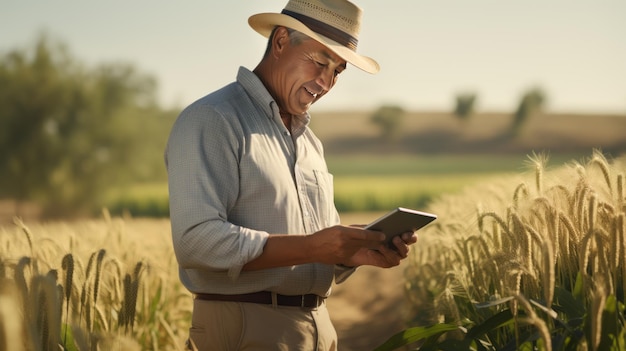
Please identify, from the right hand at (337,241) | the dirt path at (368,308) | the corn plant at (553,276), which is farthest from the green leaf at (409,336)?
the dirt path at (368,308)

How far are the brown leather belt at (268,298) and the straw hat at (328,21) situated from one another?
3.21 ft

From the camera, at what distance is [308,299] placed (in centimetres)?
346

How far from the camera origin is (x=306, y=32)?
135 inches

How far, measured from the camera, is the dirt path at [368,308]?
28.0 feet

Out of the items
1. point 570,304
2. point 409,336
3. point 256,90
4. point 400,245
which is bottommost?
point 409,336

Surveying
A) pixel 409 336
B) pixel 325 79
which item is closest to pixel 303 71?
pixel 325 79

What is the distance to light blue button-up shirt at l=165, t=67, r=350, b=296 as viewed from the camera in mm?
3061

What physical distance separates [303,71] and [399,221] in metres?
0.74

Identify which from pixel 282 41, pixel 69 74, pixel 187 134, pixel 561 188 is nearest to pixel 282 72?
pixel 282 41

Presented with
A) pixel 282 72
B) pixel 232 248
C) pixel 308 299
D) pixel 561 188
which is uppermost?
pixel 282 72

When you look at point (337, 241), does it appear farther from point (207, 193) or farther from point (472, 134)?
point (472, 134)

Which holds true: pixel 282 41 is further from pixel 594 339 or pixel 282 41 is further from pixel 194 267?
pixel 594 339

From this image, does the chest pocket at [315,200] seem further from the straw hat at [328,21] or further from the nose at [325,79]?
the straw hat at [328,21]

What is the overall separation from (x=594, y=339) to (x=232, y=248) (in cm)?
128
